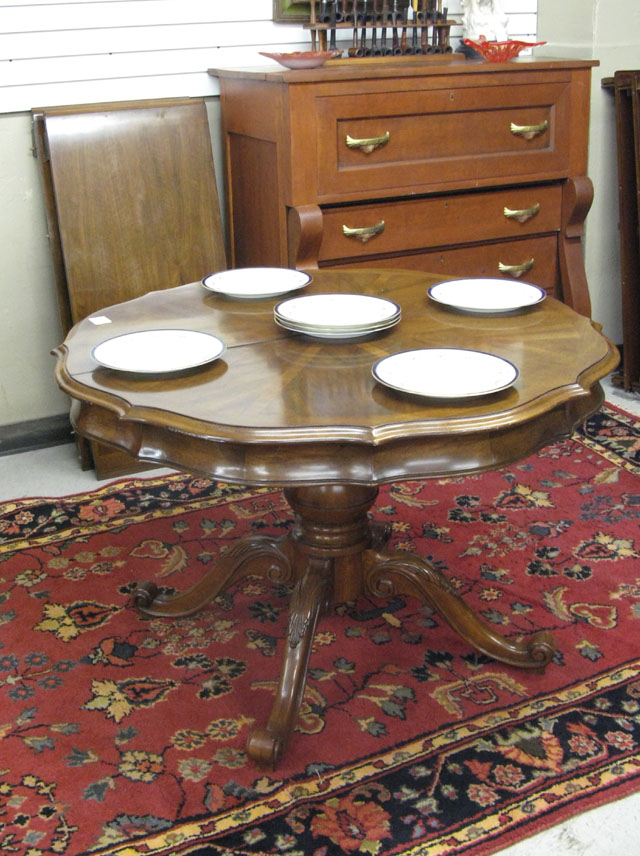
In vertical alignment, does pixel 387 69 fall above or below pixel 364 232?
above

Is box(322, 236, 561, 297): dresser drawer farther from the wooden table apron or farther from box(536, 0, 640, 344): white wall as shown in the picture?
the wooden table apron

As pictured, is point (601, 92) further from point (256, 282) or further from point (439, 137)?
point (256, 282)

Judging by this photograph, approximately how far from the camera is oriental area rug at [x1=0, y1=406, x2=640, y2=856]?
5.90ft

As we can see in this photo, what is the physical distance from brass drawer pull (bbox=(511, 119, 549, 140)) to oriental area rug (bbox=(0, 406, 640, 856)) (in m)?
1.27

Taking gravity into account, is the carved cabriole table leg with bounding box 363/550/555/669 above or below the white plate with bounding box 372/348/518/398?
below

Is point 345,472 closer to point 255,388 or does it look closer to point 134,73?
point 255,388

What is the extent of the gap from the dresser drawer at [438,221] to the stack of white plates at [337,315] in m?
1.01

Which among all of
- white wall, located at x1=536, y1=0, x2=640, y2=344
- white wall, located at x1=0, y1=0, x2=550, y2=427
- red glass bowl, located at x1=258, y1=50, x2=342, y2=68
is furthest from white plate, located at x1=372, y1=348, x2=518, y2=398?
white wall, located at x1=536, y1=0, x2=640, y2=344

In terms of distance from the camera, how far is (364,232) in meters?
3.20

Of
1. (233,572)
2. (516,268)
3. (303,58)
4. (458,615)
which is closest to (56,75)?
(303,58)

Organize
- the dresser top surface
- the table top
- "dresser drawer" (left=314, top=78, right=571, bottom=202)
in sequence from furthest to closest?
"dresser drawer" (left=314, top=78, right=571, bottom=202)
the dresser top surface
the table top

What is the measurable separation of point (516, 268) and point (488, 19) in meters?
0.95

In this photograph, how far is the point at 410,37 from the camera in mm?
3746

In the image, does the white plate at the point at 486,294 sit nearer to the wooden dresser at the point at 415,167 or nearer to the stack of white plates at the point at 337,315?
the stack of white plates at the point at 337,315
